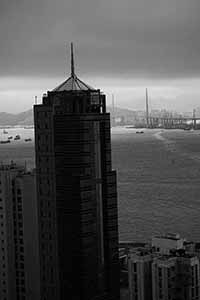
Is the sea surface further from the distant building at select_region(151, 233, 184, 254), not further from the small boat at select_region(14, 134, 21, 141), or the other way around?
the small boat at select_region(14, 134, 21, 141)

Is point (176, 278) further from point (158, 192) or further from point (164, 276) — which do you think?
point (158, 192)

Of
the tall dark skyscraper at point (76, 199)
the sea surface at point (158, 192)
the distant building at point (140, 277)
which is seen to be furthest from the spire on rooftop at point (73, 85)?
the sea surface at point (158, 192)

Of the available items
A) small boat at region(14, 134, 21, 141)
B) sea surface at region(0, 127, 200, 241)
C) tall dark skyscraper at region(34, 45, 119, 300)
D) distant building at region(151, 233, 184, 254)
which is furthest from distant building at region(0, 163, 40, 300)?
small boat at region(14, 134, 21, 141)

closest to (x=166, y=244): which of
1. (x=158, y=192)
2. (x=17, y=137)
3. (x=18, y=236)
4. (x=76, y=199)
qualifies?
(x=18, y=236)

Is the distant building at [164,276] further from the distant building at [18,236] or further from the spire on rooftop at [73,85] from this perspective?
the spire on rooftop at [73,85]

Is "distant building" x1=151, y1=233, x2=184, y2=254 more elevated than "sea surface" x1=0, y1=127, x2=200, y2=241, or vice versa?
"distant building" x1=151, y1=233, x2=184, y2=254
